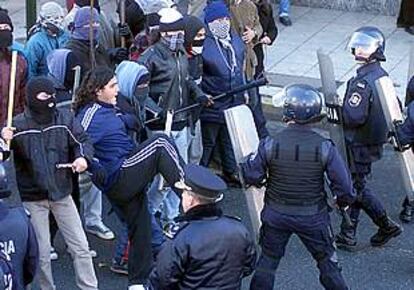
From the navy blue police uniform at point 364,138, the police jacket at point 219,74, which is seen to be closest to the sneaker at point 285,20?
the police jacket at point 219,74

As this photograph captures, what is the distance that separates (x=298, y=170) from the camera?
7203mm

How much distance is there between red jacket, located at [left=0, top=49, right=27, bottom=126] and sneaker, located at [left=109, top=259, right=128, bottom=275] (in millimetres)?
1438

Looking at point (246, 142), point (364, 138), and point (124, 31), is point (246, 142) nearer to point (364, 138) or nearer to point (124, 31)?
point (364, 138)

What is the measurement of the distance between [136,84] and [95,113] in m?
0.70

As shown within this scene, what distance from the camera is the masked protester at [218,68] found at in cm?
970

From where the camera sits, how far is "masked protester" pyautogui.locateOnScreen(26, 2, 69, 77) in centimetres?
946

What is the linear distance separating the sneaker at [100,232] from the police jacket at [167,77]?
0.88 m

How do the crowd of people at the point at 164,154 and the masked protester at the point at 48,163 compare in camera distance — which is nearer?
the crowd of people at the point at 164,154

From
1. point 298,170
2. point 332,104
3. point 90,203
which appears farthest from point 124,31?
point 298,170

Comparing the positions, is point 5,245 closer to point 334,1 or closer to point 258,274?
point 258,274

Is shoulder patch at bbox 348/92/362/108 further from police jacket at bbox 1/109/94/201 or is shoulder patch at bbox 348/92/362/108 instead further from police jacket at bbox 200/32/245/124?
police jacket at bbox 1/109/94/201

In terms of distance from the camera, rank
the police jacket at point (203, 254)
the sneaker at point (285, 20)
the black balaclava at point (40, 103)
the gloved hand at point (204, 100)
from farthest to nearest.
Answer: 1. the sneaker at point (285, 20)
2. the gloved hand at point (204, 100)
3. the black balaclava at point (40, 103)
4. the police jacket at point (203, 254)

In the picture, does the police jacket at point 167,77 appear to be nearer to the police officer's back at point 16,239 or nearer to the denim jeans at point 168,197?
the denim jeans at point 168,197

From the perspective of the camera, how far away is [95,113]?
7.64 m
